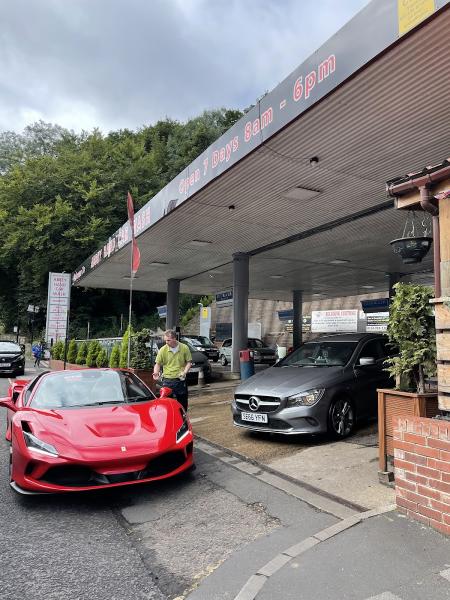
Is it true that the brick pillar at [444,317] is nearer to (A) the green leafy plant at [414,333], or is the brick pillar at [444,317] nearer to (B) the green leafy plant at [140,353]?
(A) the green leafy plant at [414,333]

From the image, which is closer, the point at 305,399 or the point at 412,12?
the point at 412,12

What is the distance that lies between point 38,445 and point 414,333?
140 inches

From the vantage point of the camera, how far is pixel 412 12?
4.50 meters

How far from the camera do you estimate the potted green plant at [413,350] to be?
4.29 meters

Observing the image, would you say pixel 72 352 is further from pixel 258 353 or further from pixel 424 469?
pixel 424 469

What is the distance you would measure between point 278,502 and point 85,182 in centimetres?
3698

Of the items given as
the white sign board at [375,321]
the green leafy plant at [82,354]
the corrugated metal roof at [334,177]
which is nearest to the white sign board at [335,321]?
A: the white sign board at [375,321]

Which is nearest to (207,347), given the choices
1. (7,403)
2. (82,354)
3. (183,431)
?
(82,354)

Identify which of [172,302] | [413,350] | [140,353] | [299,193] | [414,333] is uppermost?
[299,193]

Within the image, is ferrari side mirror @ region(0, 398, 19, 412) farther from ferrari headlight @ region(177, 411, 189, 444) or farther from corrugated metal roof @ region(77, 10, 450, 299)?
corrugated metal roof @ region(77, 10, 450, 299)

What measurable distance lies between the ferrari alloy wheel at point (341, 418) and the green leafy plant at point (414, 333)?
2.07m

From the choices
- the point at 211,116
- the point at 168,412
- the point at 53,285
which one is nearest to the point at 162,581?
the point at 168,412

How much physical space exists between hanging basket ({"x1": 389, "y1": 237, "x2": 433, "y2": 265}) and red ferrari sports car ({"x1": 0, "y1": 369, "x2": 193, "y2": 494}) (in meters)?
2.98

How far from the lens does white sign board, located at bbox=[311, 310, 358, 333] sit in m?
22.2
